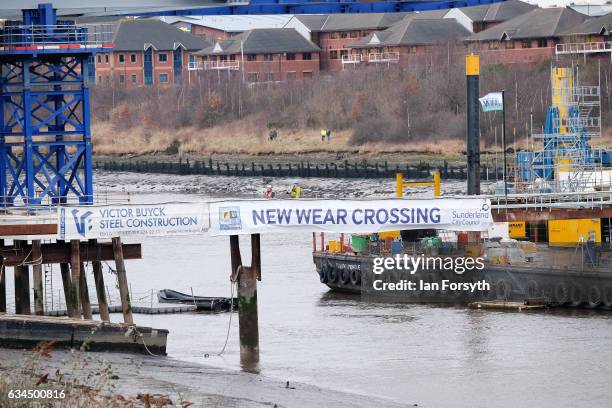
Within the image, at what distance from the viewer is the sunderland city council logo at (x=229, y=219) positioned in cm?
4059

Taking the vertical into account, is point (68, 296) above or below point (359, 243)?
below

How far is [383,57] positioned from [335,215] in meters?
119

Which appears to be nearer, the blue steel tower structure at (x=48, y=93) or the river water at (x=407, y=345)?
the river water at (x=407, y=345)

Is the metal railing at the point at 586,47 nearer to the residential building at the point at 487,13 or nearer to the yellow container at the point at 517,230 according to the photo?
the residential building at the point at 487,13

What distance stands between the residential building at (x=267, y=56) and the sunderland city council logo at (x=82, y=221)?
408 feet

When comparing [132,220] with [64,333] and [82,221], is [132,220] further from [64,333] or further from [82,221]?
[64,333]

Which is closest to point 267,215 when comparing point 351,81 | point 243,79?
point 351,81

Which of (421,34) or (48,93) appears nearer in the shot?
(48,93)

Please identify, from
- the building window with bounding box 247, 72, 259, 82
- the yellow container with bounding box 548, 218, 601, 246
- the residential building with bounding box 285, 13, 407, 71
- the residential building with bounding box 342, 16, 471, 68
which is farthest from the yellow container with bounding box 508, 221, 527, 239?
the residential building with bounding box 285, 13, 407, 71

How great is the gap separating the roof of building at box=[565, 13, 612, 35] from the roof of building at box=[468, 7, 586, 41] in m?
1.57

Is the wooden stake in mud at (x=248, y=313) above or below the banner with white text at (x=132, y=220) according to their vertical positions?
below

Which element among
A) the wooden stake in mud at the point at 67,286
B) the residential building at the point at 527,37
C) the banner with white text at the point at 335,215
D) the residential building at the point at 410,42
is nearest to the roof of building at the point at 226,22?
the residential building at the point at 410,42

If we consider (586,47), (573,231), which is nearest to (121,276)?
(573,231)

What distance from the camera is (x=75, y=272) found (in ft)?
133
